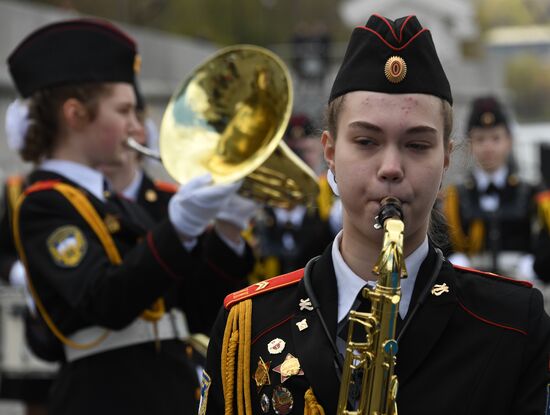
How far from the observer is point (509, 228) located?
8016 millimetres

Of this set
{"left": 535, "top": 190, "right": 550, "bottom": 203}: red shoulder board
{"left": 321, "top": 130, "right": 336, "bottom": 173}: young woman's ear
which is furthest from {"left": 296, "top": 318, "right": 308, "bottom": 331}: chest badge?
{"left": 535, "top": 190, "right": 550, "bottom": 203}: red shoulder board

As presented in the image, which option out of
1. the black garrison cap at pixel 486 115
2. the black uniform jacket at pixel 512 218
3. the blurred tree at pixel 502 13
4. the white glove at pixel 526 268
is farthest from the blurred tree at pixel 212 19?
the white glove at pixel 526 268

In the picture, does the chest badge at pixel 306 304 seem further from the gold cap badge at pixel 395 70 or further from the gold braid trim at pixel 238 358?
the gold cap badge at pixel 395 70

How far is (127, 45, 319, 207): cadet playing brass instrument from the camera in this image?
4.23 m

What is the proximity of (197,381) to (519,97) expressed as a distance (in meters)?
25.2

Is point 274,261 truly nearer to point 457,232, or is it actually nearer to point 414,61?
point 457,232

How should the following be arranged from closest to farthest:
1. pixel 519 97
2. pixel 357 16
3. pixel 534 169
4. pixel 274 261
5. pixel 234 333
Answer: pixel 234 333 → pixel 274 261 → pixel 534 169 → pixel 519 97 → pixel 357 16

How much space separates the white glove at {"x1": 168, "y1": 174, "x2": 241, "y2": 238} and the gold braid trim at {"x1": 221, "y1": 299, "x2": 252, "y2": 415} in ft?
4.05

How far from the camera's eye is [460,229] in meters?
8.19

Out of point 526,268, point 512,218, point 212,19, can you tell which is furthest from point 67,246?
point 212,19

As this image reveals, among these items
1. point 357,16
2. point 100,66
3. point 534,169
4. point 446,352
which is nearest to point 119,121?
point 100,66

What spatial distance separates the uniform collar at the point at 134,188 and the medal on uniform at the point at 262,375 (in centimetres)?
210

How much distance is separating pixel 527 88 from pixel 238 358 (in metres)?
27.3

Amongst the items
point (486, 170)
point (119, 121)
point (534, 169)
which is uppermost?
point (119, 121)
